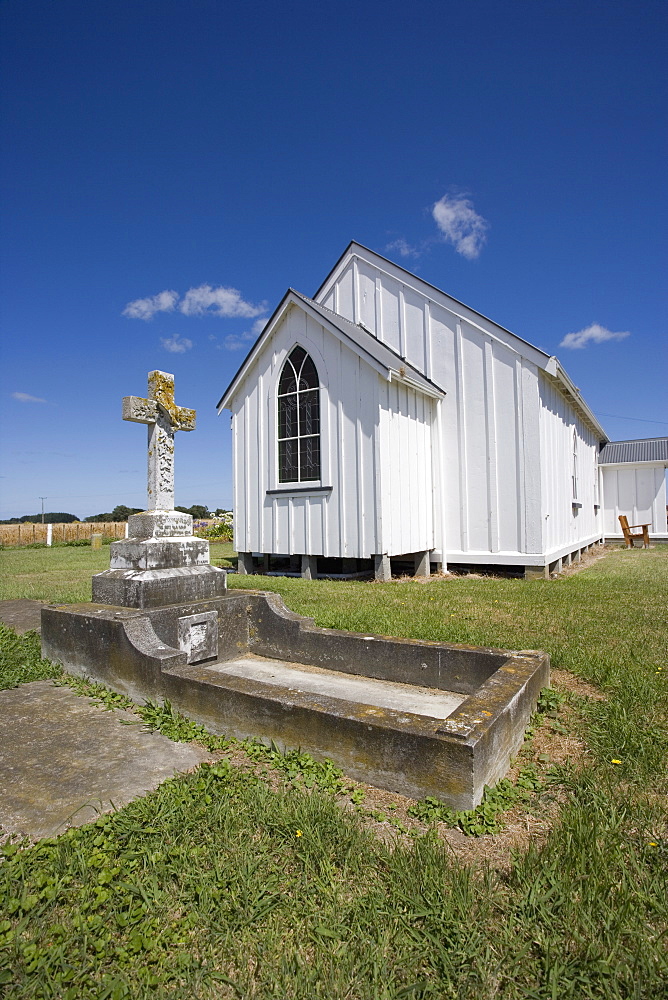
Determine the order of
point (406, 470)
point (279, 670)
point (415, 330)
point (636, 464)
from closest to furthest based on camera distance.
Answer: point (279, 670), point (406, 470), point (415, 330), point (636, 464)

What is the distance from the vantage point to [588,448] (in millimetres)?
19594

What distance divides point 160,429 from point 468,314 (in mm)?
8039

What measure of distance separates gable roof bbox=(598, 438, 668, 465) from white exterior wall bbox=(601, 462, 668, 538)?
11.0 inches

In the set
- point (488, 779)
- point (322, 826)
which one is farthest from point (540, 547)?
point (322, 826)

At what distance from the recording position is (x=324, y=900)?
6.77 feet

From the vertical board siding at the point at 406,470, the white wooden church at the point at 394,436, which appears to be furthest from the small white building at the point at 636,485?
the vertical board siding at the point at 406,470

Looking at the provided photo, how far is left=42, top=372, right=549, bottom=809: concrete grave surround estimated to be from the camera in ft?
9.48

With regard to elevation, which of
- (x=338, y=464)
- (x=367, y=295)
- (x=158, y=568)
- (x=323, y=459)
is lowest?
(x=158, y=568)

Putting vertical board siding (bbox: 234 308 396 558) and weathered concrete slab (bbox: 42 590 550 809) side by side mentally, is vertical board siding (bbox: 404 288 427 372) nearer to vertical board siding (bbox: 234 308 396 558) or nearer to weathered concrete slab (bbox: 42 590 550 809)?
vertical board siding (bbox: 234 308 396 558)

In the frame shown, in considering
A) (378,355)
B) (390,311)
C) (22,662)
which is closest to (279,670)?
(22,662)

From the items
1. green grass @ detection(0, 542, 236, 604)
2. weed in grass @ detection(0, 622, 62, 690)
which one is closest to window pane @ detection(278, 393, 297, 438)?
green grass @ detection(0, 542, 236, 604)

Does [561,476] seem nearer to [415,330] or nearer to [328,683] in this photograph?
[415,330]

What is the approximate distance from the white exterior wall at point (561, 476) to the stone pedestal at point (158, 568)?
25.1 ft

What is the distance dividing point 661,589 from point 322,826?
849 cm
